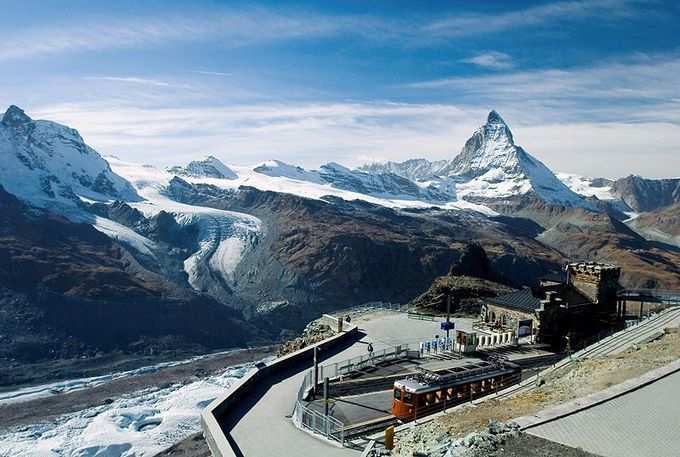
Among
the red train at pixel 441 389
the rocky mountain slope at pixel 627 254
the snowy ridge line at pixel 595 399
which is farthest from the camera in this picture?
the rocky mountain slope at pixel 627 254

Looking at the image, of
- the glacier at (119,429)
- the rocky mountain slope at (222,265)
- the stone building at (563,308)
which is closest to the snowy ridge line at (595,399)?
the stone building at (563,308)

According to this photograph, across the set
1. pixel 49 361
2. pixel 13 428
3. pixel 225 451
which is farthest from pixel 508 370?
pixel 49 361

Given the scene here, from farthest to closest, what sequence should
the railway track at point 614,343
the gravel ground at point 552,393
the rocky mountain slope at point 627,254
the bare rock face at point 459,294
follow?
the rocky mountain slope at point 627,254 < the bare rock face at point 459,294 < the railway track at point 614,343 < the gravel ground at point 552,393

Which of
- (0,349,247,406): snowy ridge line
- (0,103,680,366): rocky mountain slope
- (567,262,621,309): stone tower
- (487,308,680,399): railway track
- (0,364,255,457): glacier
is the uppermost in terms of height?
(567,262,621,309): stone tower

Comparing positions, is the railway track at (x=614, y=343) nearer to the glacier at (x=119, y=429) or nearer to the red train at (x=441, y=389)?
the red train at (x=441, y=389)

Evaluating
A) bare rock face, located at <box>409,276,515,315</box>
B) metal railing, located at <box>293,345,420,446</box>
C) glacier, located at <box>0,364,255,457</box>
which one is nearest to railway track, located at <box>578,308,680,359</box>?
metal railing, located at <box>293,345,420,446</box>

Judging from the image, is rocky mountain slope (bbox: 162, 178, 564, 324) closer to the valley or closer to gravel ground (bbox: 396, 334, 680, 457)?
the valley
